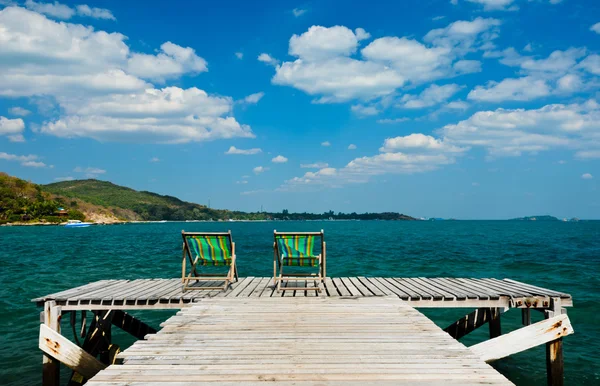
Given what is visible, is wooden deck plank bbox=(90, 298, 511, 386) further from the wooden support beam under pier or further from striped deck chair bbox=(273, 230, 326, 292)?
the wooden support beam under pier

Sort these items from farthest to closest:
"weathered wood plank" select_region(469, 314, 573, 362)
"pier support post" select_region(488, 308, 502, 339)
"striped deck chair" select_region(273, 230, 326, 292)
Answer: "pier support post" select_region(488, 308, 502, 339)
"striped deck chair" select_region(273, 230, 326, 292)
"weathered wood plank" select_region(469, 314, 573, 362)

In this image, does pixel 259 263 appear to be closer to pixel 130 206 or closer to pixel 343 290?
pixel 343 290

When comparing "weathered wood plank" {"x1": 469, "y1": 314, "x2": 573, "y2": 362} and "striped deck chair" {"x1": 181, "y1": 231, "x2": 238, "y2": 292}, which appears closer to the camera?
"weathered wood plank" {"x1": 469, "y1": 314, "x2": 573, "y2": 362}

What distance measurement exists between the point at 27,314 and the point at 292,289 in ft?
Result: 27.8

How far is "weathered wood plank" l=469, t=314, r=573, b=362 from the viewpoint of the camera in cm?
575

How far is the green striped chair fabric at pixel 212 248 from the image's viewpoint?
768 centimetres

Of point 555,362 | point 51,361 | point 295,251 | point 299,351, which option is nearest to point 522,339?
point 555,362

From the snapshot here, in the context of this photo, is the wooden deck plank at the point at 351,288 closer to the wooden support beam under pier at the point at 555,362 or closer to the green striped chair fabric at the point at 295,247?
the green striped chair fabric at the point at 295,247

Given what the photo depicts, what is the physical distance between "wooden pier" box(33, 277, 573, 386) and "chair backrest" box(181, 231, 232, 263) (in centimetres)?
68

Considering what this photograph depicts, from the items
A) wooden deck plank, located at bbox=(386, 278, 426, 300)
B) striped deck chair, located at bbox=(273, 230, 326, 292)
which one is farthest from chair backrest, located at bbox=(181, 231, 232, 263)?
wooden deck plank, located at bbox=(386, 278, 426, 300)

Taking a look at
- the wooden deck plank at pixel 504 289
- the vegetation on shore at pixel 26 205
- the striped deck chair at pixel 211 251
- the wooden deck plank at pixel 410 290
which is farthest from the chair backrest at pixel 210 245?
the vegetation on shore at pixel 26 205

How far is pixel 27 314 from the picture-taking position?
11367 mm

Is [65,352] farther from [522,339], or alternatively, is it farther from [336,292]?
[522,339]

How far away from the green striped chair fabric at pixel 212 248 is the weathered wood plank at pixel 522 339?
4.44m
